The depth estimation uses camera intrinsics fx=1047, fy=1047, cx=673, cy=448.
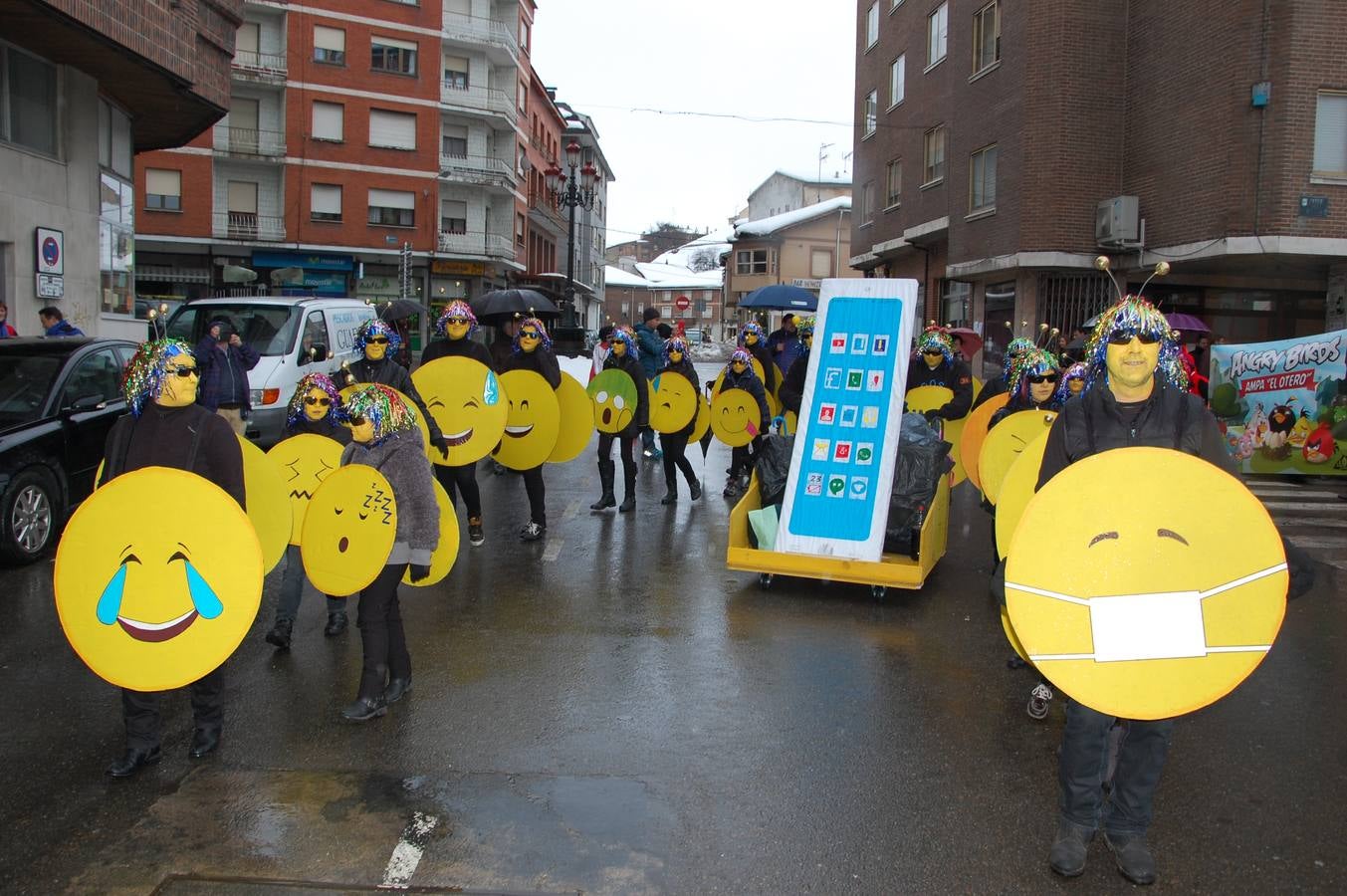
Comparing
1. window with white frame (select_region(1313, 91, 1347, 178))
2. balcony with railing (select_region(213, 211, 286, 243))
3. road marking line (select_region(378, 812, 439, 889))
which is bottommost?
road marking line (select_region(378, 812, 439, 889))

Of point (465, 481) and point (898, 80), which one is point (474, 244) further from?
point (465, 481)

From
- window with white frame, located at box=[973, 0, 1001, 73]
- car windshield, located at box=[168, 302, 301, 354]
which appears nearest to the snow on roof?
window with white frame, located at box=[973, 0, 1001, 73]

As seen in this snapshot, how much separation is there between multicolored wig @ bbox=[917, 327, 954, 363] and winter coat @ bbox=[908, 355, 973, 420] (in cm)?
8

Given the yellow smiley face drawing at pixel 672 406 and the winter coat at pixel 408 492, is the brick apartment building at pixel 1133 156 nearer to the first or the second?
the yellow smiley face drawing at pixel 672 406

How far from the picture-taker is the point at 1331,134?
17.1 metres

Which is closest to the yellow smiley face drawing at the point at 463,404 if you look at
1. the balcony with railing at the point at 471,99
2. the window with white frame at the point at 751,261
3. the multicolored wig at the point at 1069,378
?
the multicolored wig at the point at 1069,378

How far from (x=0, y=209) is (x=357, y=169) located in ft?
93.8

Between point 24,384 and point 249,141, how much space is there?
35315mm

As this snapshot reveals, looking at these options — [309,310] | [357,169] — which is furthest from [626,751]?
[357,169]

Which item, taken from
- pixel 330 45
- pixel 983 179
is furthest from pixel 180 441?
pixel 330 45

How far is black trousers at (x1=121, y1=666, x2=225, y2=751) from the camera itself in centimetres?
429

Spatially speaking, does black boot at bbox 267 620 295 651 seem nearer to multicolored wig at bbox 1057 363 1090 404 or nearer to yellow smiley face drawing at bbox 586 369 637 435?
yellow smiley face drawing at bbox 586 369 637 435

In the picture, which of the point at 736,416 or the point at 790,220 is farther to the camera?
the point at 790,220

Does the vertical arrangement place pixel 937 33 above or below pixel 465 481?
above
